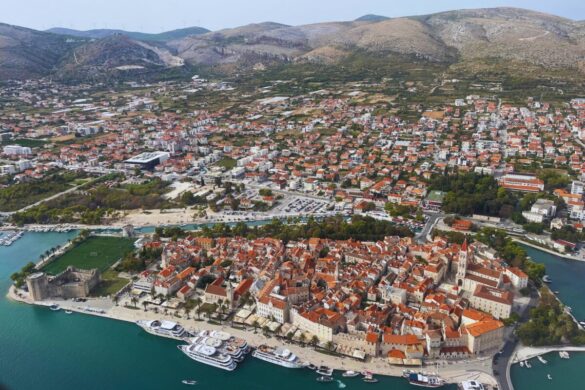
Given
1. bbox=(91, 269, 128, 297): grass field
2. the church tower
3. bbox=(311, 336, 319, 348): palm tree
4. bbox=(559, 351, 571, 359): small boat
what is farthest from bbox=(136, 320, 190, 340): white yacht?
bbox=(559, 351, 571, 359): small boat

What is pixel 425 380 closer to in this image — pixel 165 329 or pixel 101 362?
Answer: pixel 165 329

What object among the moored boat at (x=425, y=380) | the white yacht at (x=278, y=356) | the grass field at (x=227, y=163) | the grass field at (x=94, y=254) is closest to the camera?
the moored boat at (x=425, y=380)

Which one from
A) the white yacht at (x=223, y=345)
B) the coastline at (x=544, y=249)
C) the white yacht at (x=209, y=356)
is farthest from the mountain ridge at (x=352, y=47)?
the white yacht at (x=209, y=356)

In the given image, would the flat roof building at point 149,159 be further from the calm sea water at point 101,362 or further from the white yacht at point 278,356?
the white yacht at point 278,356

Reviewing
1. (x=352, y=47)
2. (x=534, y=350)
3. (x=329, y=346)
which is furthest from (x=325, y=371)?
(x=352, y=47)

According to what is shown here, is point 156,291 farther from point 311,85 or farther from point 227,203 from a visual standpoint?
point 311,85

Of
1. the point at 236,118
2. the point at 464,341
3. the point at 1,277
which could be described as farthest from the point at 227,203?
the point at 236,118
